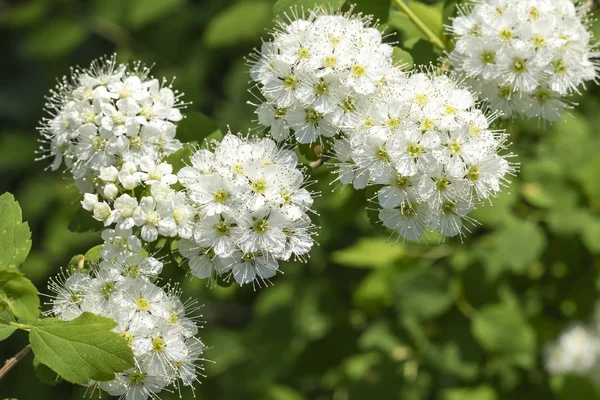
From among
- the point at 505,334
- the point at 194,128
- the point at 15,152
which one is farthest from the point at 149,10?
the point at 505,334

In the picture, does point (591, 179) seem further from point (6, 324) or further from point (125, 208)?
point (6, 324)

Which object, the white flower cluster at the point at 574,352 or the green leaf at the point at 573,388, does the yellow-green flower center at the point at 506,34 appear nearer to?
the green leaf at the point at 573,388

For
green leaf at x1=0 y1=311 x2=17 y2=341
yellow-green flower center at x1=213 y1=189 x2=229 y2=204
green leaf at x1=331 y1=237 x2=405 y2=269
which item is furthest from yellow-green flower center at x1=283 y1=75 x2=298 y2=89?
green leaf at x1=331 y1=237 x2=405 y2=269

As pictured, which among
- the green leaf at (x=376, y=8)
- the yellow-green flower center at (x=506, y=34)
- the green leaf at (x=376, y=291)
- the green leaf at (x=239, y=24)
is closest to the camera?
the yellow-green flower center at (x=506, y=34)

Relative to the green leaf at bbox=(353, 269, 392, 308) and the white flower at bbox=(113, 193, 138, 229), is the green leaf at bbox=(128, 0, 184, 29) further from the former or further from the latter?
the white flower at bbox=(113, 193, 138, 229)

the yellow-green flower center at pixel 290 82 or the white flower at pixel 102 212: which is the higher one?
the yellow-green flower center at pixel 290 82

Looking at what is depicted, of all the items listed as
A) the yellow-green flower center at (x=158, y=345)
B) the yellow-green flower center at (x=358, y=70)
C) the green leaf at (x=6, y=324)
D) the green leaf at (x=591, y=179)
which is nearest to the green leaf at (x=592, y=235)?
the green leaf at (x=591, y=179)

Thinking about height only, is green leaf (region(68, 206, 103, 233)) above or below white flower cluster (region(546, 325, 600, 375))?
above
